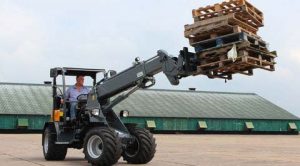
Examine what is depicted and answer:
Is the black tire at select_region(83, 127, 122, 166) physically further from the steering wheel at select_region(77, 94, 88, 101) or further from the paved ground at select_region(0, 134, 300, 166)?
the steering wheel at select_region(77, 94, 88, 101)

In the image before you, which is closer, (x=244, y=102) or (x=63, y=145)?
(x=63, y=145)

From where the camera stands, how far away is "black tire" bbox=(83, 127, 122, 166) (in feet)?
37.9

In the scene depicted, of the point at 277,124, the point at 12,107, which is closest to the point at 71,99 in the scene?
the point at 12,107

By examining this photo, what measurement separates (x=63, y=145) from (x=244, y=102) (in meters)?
52.9

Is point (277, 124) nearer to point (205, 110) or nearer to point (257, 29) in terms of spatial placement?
point (205, 110)

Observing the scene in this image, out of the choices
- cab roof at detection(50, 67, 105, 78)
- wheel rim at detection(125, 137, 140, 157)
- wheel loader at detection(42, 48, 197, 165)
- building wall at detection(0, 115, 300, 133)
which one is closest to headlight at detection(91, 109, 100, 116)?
wheel loader at detection(42, 48, 197, 165)

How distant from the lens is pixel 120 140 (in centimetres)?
1220

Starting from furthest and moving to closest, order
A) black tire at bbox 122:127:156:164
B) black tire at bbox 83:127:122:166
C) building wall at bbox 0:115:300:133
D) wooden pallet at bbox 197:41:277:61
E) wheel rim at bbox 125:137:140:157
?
building wall at bbox 0:115:300:133, wheel rim at bbox 125:137:140:157, black tire at bbox 122:127:156:164, black tire at bbox 83:127:122:166, wooden pallet at bbox 197:41:277:61

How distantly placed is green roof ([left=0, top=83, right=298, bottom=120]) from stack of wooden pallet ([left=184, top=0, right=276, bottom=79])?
128 ft

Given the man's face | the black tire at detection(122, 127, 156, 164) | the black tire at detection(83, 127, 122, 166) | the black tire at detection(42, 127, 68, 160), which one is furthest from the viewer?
the man's face

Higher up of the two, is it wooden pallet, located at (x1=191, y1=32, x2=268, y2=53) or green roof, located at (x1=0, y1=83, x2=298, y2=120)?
green roof, located at (x1=0, y1=83, x2=298, y2=120)

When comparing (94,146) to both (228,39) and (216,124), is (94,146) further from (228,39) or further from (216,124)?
(216,124)

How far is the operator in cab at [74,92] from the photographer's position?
13688 mm

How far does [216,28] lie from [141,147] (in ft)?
13.1
